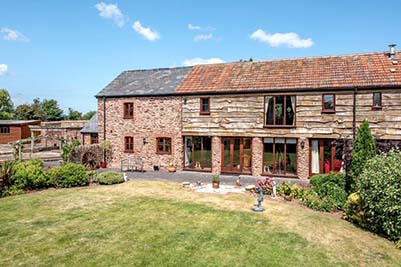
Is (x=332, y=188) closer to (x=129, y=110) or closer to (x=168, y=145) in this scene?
(x=168, y=145)

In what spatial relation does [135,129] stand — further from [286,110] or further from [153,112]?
[286,110]

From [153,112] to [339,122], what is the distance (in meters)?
12.8

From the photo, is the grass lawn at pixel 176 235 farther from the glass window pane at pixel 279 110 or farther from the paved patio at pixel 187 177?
the glass window pane at pixel 279 110

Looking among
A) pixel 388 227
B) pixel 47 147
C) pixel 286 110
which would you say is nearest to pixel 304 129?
pixel 286 110

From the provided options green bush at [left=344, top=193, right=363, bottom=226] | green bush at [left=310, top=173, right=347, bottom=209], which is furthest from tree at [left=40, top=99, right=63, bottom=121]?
green bush at [left=344, top=193, right=363, bottom=226]

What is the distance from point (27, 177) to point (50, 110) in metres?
55.7

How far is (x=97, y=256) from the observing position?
8289 mm

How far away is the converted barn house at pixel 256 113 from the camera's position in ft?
59.4

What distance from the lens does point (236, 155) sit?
2089cm

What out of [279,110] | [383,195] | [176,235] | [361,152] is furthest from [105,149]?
[383,195]

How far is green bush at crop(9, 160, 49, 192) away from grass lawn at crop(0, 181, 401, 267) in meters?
1.81

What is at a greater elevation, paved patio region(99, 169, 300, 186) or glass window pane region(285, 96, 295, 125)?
glass window pane region(285, 96, 295, 125)

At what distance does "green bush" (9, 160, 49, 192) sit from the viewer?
1608 centimetres

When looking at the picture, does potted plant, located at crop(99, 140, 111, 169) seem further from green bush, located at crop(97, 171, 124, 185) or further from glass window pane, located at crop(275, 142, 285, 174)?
glass window pane, located at crop(275, 142, 285, 174)
